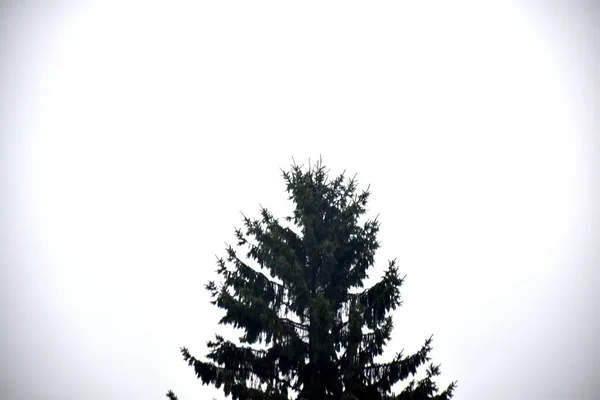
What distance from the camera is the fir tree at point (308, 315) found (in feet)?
35.0

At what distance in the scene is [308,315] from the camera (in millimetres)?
11664

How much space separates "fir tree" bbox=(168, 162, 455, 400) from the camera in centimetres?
1067

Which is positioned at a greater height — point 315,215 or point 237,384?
point 315,215
